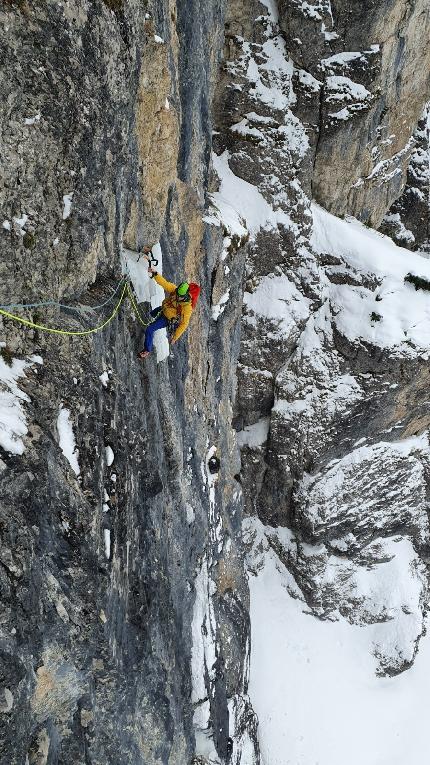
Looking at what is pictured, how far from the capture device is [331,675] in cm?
2106

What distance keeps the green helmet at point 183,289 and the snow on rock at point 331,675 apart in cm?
1622

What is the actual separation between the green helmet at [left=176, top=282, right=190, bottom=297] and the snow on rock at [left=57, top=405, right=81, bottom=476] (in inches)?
148

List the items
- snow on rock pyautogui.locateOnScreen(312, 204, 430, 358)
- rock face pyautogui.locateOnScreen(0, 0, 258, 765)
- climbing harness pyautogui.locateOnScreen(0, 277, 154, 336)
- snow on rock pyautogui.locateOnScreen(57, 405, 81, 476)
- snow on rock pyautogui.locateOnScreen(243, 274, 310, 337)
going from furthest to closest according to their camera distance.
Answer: snow on rock pyautogui.locateOnScreen(243, 274, 310, 337), snow on rock pyautogui.locateOnScreen(312, 204, 430, 358), snow on rock pyautogui.locateOnScreen(57, 405, 81, 476), climbing harness pyautogui.locateOnScreen(0, 277, 154, 336), rock face pyautogui.locateOnScreen(0, 0, 258, 765)

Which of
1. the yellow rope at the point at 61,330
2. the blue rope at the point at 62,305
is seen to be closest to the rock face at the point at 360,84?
the blue rope at the point at 62,305

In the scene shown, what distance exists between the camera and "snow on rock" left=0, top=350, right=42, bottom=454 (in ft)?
17.3

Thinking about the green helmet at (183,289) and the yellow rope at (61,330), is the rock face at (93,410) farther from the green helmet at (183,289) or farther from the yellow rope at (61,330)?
the green helmet at (183,289)

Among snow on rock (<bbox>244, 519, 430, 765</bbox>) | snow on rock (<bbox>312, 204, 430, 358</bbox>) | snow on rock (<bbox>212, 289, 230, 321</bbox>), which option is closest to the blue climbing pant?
snow on rock (<bbox>212, 289, 230, 321</bbox>)

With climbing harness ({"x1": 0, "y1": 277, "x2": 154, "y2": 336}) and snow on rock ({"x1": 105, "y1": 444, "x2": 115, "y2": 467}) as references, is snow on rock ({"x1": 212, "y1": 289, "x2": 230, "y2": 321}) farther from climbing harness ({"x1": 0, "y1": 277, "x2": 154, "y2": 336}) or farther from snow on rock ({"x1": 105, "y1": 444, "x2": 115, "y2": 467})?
snow on rock ({"x1": 105, "y1": 444, "x2": 115, "y2": 467})

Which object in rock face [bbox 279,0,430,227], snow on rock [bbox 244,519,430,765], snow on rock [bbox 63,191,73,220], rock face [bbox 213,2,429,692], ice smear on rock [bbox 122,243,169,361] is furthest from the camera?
snow on rock [bbox 244,519,430,765]

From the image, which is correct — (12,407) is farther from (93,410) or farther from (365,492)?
(365,492)

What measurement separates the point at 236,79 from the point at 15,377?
57.0 feet

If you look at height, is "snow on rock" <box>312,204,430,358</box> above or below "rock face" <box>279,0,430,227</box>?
below

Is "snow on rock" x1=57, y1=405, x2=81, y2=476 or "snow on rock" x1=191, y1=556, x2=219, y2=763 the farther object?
"snow on rock" x1=191, y1=556, x2=219, y2=763

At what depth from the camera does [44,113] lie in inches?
224
